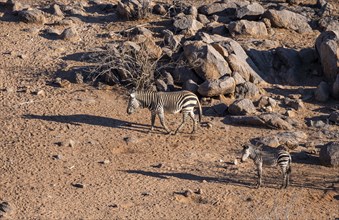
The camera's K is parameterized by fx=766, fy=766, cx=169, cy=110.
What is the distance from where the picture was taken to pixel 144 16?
23.5 m

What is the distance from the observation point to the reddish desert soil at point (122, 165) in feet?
49.4

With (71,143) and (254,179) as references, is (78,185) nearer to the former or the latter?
(71,143)

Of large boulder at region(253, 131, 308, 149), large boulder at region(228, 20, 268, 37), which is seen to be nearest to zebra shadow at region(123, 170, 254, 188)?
large boulder at region(253, 131, 308, 149)

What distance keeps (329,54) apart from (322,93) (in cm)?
125

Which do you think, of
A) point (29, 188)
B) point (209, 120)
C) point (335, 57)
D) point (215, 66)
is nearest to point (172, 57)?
point (215, 66)

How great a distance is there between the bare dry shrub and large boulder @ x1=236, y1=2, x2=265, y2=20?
3.84 meters

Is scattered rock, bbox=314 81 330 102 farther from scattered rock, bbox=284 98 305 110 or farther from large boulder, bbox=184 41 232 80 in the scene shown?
large boulder, bbox=184 41 232 80

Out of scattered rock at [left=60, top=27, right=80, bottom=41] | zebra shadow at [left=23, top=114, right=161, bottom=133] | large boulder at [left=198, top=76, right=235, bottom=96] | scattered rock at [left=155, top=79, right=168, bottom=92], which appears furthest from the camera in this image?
scattered rock at [left=60, top=27, right=80, bottom=41]

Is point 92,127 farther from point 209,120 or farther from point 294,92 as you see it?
point 294,92

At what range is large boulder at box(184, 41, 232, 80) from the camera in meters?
20.0

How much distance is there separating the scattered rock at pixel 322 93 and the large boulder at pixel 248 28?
3.32 meters

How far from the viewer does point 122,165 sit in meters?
16.6

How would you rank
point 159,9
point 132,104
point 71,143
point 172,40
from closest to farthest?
1. point 71,143
2. point 132,104
3. point 172,40
4. point 159,9

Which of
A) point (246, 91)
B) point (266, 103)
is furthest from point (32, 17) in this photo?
point (266, 103)
